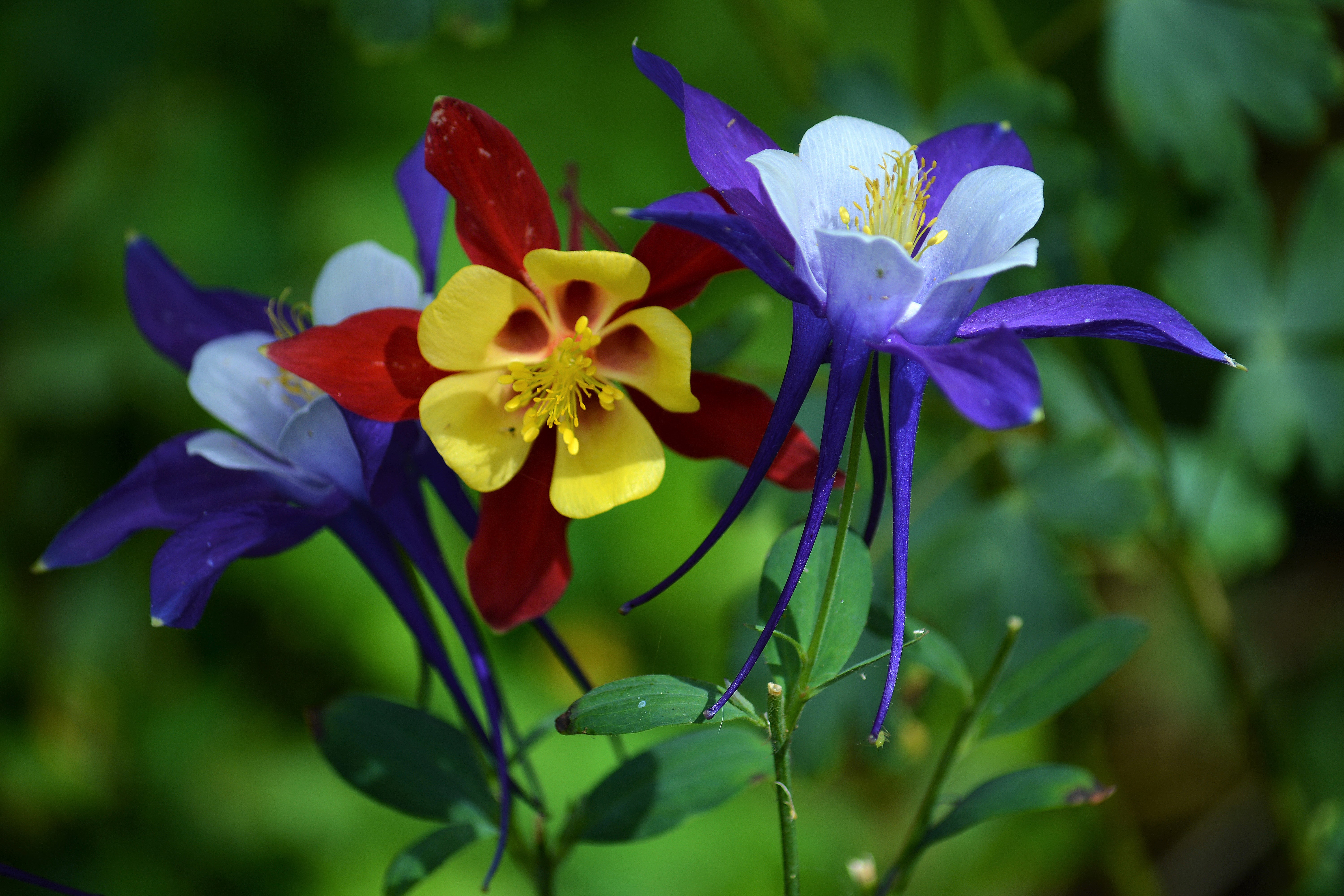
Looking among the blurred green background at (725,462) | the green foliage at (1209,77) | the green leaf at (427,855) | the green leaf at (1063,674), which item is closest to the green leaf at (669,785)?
the green leaf at (427,855)

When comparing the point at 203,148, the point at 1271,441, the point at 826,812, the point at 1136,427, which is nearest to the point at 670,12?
the point at 203,148

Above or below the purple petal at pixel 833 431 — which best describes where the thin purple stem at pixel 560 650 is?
below

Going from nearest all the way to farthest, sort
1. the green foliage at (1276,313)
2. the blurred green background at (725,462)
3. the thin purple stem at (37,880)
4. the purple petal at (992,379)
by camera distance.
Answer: the purple petal at (992,379), the thin purple stem at (37,880), the blurred green background at (725,462), the green foliage at (1276,313)


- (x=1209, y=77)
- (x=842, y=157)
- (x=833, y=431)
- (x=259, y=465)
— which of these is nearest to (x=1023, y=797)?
(x=833, y=431)

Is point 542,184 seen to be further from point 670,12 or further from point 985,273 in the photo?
point 670,12

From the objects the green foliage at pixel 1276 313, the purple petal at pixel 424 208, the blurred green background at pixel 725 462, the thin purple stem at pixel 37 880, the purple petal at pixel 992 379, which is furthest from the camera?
the green foliage at pixel 1276 313

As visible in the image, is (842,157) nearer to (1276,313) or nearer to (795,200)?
(795,200)

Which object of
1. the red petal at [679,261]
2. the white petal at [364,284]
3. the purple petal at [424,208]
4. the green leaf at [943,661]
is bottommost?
the green leaf at [943,661]

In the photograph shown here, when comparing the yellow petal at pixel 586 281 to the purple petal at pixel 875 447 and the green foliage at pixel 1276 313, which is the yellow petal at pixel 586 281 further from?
the green foliage at pixel 1276 313

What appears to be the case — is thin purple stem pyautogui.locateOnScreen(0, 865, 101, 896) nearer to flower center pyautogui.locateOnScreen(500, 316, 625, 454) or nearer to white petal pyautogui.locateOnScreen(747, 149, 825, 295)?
flower center pyautogui.locateOnScreen(500, 316, 625, 454)
